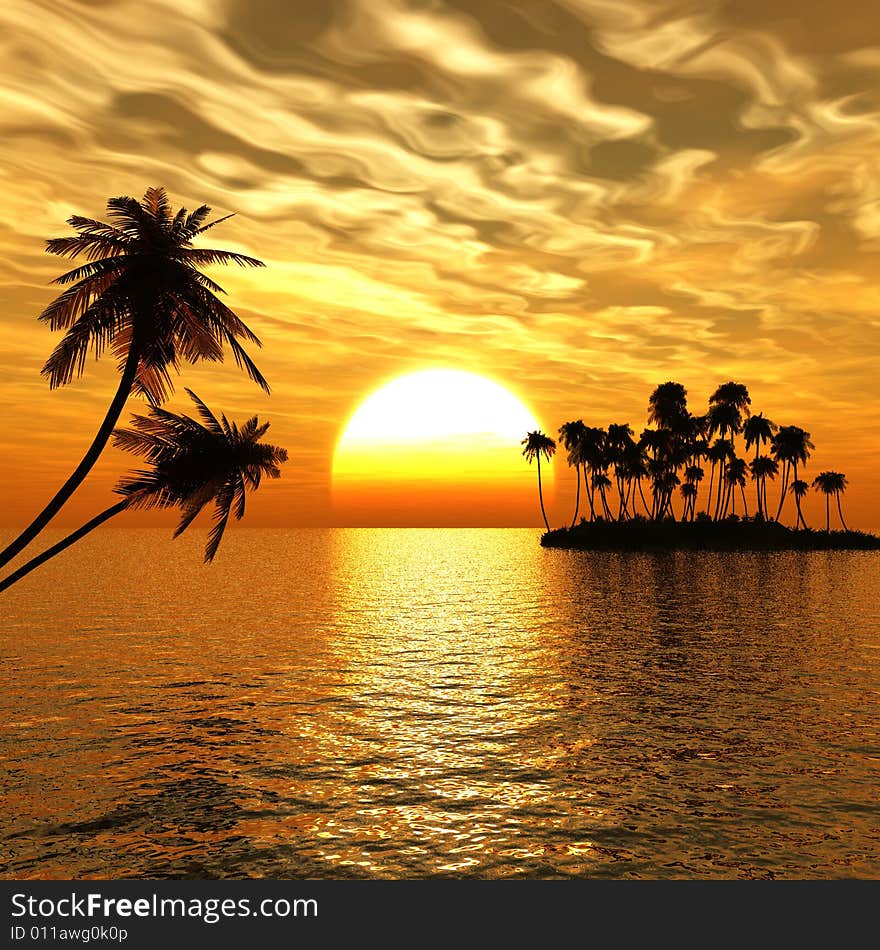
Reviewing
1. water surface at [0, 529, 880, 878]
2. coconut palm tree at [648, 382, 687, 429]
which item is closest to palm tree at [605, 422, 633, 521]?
coconut palm tree at [648, 382, 687, 429]

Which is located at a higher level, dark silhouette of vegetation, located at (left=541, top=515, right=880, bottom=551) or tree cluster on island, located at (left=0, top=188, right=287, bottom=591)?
tree cluster on island, located at (left=0, top=188, right=287, bottom=591)

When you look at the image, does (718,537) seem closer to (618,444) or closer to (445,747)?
(618,444)

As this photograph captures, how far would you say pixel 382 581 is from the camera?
11669 centimetres

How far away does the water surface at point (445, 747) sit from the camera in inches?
681

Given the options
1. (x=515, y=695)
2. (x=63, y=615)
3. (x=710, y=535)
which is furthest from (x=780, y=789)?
(x=710, y=535)

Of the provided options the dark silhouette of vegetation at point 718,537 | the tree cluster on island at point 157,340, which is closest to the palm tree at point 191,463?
the tree cluster on island at point 157,340

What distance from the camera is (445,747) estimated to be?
1021 inches

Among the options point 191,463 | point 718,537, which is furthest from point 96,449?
point 718,537

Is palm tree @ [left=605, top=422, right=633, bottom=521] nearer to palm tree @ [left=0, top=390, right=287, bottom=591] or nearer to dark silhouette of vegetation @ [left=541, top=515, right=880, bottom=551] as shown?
dark silhouette of vegetation @ [left=541, top=515, right=880, bottom=551]

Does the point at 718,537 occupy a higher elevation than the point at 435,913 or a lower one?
higher

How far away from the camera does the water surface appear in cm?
1730

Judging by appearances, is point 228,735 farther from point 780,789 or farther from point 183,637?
point 183,637

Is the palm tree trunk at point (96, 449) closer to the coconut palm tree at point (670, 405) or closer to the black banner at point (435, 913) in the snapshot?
the black banner at point (435, 913)


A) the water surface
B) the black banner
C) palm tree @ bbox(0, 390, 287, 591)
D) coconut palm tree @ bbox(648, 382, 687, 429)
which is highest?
coconut palm tree @ bbox(648, 382, 687, 429)
